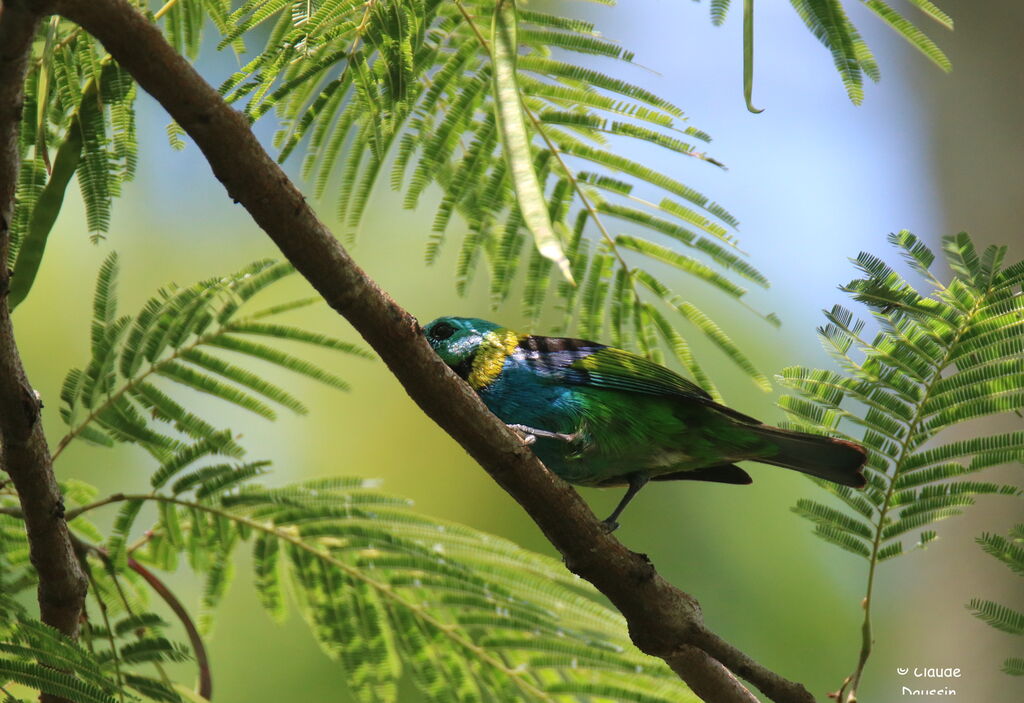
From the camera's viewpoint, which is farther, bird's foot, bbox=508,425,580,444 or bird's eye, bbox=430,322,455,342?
bird's eye, bbox=430,322,455,342

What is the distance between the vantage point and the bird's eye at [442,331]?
13.1 ft

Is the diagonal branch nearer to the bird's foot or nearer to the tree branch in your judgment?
the tree branch

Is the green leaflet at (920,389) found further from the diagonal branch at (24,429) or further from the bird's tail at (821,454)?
the diagonal branch at (24,429)

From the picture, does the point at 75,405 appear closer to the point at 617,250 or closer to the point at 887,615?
the point at 617,250

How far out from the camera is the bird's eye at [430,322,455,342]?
3.98m

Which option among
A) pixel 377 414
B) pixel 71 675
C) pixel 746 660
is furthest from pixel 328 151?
pixel 377 414

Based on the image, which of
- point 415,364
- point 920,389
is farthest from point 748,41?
point 920,389

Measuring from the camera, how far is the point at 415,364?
226 cm

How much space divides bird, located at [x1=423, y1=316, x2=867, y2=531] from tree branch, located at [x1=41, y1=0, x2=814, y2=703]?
956 mm

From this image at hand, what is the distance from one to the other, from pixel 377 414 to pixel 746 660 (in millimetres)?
6234

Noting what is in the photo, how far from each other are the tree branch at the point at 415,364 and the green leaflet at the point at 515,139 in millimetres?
570

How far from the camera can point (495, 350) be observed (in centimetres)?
383

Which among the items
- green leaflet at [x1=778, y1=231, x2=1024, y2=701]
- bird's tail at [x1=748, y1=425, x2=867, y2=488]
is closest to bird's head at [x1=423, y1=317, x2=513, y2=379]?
bird's tail at [x1=748, y1=425, x2=867, y2=488]

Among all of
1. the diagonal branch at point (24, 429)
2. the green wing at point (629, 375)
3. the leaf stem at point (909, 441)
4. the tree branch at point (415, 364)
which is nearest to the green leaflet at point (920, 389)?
the leaf stem at point (909, 441)
